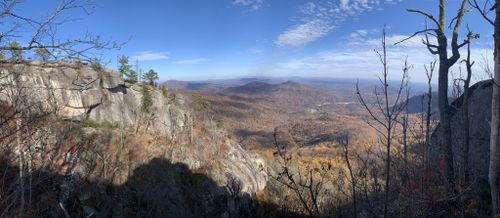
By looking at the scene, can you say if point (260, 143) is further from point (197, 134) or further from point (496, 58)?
point (496, 58)

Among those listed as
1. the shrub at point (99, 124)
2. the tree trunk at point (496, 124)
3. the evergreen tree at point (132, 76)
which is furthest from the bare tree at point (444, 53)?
the evergreen tree at point (132, 76)

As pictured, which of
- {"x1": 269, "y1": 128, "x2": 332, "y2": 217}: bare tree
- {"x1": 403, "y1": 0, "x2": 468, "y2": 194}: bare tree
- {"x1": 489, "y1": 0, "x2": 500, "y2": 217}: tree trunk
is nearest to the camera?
{"x1": 269, "y1": 128, "x2": 332, "y2": 217}: bare tree

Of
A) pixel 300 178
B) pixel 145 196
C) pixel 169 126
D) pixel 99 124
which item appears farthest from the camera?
pixel 169 126

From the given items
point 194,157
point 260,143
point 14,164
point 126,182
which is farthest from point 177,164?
point 260,143

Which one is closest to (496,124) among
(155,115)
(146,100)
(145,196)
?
(145,196)

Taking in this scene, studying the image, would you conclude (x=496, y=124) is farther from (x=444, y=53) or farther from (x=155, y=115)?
(x=155, y=115)

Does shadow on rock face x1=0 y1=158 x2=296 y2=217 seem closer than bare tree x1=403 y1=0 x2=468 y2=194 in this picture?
No

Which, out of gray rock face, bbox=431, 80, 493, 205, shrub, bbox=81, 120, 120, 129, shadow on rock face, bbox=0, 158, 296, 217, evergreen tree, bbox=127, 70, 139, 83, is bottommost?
shadow on rock face, bbox=0, 158, 296, 217

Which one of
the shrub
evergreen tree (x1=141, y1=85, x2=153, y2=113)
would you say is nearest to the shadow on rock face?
the shrub

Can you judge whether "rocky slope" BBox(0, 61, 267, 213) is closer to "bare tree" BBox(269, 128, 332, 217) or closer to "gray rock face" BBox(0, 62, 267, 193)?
"gray rock face" BBox(0, 62, 267, 193)

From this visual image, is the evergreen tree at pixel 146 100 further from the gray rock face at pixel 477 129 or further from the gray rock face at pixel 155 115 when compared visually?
the gray rock face at pixel 477 129

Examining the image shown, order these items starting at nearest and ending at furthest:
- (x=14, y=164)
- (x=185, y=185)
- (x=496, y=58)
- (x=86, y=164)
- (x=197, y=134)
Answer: (x=496, y=58) → (x=14, y=164) → (x=86, y=164) → (x=185, y=185) → (x=197, y=134)
